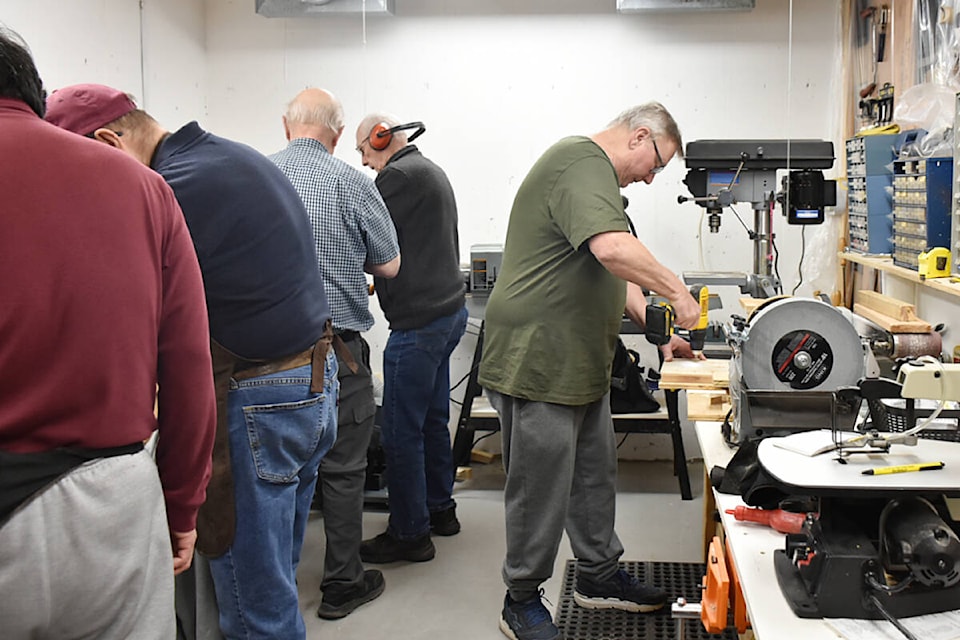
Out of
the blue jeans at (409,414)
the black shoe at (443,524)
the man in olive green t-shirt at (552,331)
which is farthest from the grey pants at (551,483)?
the black shoe at (443,524)

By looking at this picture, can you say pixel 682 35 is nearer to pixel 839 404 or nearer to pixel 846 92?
pixel 846 92

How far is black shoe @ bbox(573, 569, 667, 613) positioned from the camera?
283 cm

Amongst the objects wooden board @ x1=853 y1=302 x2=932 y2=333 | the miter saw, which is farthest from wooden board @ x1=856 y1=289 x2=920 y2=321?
the miter saw

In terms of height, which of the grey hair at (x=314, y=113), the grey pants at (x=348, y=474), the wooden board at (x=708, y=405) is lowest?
the grey pants at (x=348, y=474)

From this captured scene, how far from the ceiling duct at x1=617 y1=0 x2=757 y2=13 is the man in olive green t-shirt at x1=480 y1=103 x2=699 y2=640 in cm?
168

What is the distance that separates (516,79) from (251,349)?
2.87 metres

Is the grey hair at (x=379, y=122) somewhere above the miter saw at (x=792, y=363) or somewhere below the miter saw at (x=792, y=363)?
above

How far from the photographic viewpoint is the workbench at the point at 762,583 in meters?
1.31

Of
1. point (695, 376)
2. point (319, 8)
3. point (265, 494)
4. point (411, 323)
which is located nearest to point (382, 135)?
point (411, 323)

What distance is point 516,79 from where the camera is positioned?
441cm

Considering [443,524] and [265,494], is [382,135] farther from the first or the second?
[265,494]

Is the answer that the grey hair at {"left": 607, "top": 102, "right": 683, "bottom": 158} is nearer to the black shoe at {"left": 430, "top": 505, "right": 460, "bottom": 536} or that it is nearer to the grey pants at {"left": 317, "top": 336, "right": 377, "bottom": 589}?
the grey pants at {"left": 317, "top": 336, "right": 377, "bottom": 589}

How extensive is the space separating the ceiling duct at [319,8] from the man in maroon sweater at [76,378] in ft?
9.73

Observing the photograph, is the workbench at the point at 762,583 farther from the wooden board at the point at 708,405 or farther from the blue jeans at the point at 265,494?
the blue jeans at the point at 265,494
